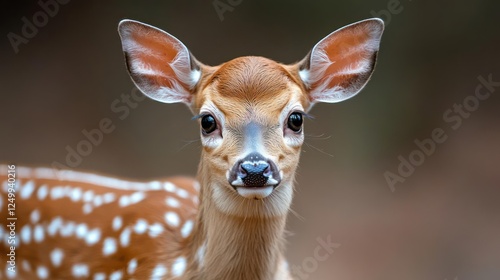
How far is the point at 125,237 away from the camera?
4.61m

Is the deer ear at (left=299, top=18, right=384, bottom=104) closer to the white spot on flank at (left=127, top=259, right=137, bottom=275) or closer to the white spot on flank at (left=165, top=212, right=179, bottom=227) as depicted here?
the white spot on flank at (left=165, top=212, right=179, bottom=227)

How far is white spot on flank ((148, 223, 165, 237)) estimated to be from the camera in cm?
455

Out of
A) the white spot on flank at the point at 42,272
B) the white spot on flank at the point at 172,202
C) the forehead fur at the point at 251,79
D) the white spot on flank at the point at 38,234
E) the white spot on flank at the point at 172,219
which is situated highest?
the forehead fur at the point at 251,79

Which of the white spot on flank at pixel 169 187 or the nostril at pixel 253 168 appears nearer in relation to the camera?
the nostril at pixel 253 168

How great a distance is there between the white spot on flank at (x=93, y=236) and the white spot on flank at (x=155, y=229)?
0.36 m

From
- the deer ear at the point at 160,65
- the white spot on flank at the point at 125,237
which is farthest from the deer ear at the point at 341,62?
the white spot on flank at the point at 125,237

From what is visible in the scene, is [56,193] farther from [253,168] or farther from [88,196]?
[253,168]

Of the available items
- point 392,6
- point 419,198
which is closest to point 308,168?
point 419,198

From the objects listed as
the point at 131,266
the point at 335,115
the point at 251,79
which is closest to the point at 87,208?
the point at 131,266

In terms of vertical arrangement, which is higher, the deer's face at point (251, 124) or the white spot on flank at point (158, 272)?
the deer's face at point (251, 124)

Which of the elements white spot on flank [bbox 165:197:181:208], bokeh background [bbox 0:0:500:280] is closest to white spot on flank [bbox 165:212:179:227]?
white spot on flank [bbox 165:197:181:208]

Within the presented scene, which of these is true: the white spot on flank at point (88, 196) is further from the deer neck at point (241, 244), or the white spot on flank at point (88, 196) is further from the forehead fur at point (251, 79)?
the forehead fur at point (251, 79)

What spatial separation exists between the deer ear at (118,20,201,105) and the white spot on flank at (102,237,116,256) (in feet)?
3.44

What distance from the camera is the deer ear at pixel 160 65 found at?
402 centimetres
